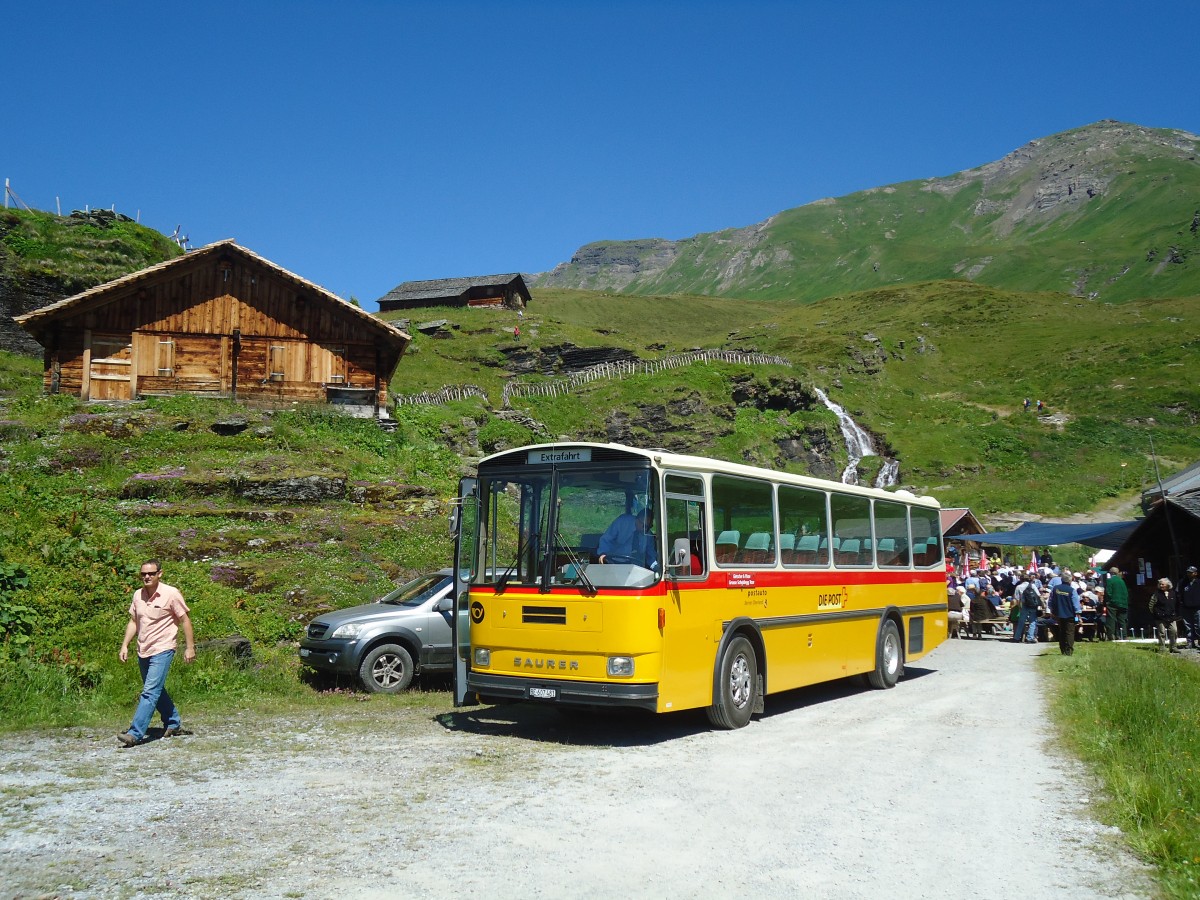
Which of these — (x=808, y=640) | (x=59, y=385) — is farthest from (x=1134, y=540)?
(x=59, y=385)

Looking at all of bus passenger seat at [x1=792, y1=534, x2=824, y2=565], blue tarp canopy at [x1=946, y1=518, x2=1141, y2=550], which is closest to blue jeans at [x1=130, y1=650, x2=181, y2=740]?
bus passenger seat at [x1=792, y1=534, x2=824, y2=565]

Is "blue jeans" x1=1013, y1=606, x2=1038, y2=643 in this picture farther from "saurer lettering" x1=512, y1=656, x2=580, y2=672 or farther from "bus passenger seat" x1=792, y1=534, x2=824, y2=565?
"saurer lettering" x1=512, y1=656, x2=580, y2=672

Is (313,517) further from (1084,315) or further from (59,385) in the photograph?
(1084,315)

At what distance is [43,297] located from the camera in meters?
39.9

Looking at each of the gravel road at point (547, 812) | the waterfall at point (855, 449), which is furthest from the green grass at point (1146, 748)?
the waterfall at point (855, 449)

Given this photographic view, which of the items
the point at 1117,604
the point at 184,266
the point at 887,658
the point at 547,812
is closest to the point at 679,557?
the point at 547,812

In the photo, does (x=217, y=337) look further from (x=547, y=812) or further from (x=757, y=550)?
(x=547, y=812)

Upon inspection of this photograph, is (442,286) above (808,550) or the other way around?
above

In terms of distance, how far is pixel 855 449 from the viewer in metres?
57.0

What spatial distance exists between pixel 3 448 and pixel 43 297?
890 inches

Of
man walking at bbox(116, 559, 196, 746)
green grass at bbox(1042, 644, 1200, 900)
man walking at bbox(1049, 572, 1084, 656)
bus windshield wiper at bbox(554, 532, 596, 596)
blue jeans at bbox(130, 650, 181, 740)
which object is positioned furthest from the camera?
man walking at bbox(1049, 572, 1084, 656)

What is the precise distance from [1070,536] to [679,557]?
23606 millimetres

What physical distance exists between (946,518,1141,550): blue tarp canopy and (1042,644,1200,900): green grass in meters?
13.0

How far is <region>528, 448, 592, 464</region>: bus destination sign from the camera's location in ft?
31.7
